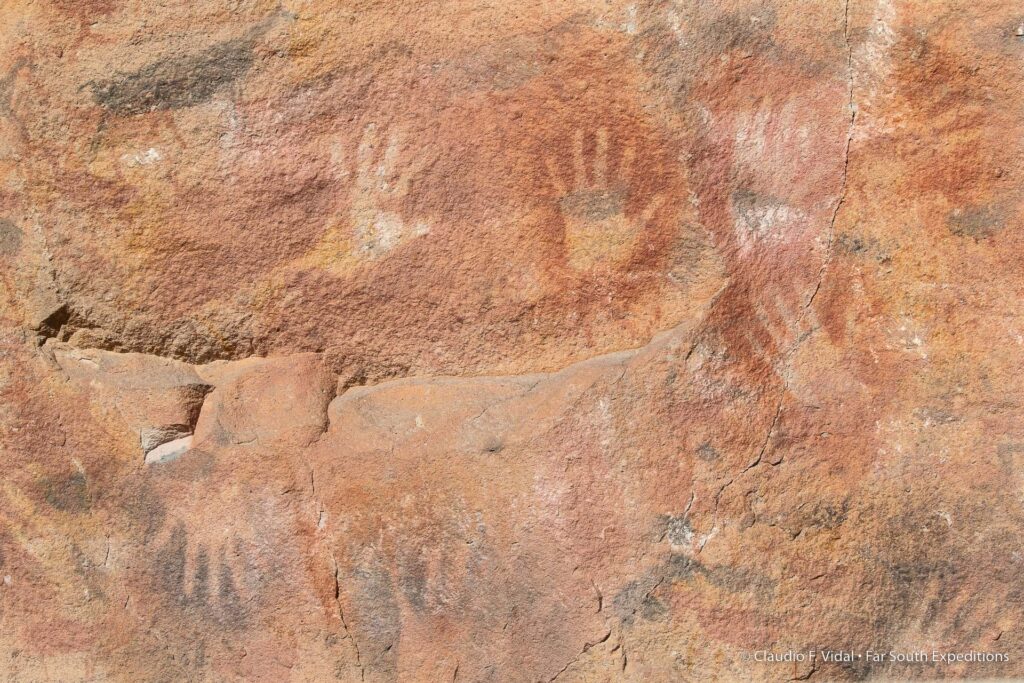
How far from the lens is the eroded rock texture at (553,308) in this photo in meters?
2.26

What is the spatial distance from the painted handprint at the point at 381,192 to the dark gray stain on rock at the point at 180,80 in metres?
0.40

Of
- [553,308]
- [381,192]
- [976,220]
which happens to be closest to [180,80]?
[381,192]

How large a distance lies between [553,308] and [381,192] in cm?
54

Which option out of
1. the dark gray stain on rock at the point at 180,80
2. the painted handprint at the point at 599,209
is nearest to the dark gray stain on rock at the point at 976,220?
the painted handprint at the point at 599,209

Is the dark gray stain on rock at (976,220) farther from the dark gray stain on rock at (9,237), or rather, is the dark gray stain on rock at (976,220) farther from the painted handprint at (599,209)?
the dark gray stain on rock at (9,237)

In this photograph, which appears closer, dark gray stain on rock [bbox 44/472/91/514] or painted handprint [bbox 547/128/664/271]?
painted handprint [bbox 547/128/664/271]

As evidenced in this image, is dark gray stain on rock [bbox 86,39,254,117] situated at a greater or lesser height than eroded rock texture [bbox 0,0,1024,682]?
greater

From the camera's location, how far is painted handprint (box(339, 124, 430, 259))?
7.51 feet

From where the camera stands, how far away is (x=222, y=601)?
95.7 inches

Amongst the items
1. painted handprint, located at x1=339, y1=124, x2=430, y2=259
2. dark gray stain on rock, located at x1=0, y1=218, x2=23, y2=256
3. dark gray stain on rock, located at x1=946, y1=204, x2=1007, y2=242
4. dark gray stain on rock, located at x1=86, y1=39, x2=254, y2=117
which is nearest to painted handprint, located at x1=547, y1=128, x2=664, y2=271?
painted handprint, located at x1=339, y1=124, x2=430, y2=259

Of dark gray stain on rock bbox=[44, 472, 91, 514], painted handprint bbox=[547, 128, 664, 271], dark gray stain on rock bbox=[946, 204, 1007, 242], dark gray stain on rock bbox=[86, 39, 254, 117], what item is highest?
dark gray stain on rock bbox=[86, 39, 254, 117]

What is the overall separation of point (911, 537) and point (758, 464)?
0.45m

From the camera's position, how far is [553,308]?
2.29 meters

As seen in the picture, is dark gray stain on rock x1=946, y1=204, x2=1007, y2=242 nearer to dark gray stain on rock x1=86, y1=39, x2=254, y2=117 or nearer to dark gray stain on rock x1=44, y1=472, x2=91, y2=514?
dark gray stain on rock x1=86, y1=39, x2=254, y2=117
